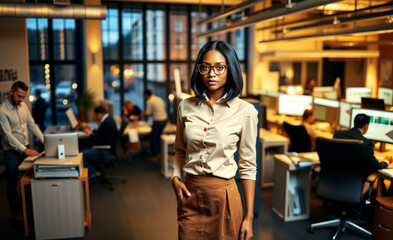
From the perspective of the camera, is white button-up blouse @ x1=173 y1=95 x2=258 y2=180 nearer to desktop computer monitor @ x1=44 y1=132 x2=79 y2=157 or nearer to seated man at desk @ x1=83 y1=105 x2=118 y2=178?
desktop computer monitor @ x1=44 y1=132 x2=79 y2=157

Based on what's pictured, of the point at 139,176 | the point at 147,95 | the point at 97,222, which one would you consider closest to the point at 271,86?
the point at 147,95

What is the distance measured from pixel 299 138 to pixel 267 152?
2.10ft

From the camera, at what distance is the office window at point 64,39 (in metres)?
9.45

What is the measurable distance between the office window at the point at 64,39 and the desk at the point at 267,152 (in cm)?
575

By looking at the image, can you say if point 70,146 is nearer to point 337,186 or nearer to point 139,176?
point 139,176

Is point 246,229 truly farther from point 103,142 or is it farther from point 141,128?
point 141,128

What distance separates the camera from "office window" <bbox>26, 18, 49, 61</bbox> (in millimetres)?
9234

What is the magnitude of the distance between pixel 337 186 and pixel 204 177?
2686 mm

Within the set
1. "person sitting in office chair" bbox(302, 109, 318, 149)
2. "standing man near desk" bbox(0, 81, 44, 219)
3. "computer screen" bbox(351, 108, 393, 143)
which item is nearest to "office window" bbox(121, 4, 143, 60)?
"person sitting in office chair" bbox(302, 109, 318, 149)

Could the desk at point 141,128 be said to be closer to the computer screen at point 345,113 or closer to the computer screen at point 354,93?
the computer screen at point 345,113

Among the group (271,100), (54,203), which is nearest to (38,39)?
(271,100)

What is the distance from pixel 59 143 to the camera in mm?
4355

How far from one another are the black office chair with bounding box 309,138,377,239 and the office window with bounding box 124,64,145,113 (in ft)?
22.2

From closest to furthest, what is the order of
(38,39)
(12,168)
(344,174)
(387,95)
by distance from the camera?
(344,174) → (12,168) → (387,95) → (38,39)
